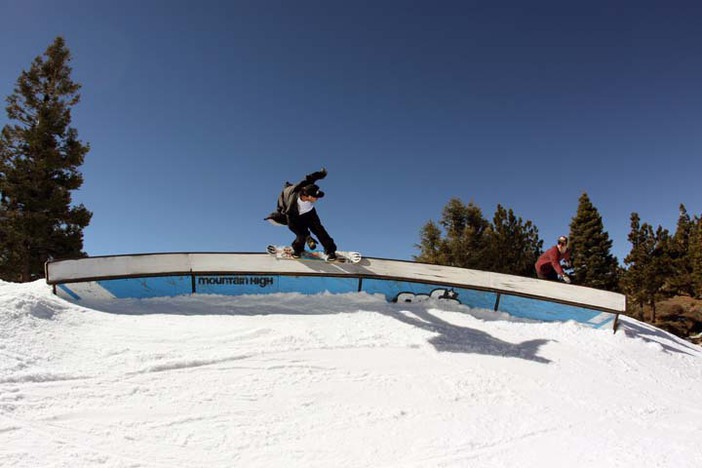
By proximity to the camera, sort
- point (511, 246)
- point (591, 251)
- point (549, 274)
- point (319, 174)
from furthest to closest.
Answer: point (591, 251) < point (511, 246) < point (549, 274) < point (319, 174)

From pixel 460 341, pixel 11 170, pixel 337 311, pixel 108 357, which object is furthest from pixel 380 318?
pixel 11 170

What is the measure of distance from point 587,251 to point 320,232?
35.4 metres

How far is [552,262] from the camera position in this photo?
401 inches

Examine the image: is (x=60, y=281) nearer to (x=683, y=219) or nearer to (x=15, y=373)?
(x=15, y=373)

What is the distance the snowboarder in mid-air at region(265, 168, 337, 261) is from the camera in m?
7.93

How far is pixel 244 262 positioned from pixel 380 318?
357 cm

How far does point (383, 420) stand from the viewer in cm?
375

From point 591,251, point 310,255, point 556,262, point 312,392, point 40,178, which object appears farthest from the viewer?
point 591,251

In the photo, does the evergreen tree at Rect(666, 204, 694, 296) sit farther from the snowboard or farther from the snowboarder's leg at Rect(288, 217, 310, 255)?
the snowboarder's leg at Rect(288, 217, 310, 255)

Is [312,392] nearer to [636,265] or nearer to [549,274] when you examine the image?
[549,274]

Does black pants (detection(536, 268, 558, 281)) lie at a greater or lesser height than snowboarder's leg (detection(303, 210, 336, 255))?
lesser

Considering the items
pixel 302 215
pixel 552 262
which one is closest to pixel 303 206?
pixel 302 215

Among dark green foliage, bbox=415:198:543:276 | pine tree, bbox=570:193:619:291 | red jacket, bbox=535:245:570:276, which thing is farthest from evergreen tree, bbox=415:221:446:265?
red jacket, bbox=535:245:570:276

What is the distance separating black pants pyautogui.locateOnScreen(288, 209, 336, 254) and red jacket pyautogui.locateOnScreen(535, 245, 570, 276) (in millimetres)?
6357
